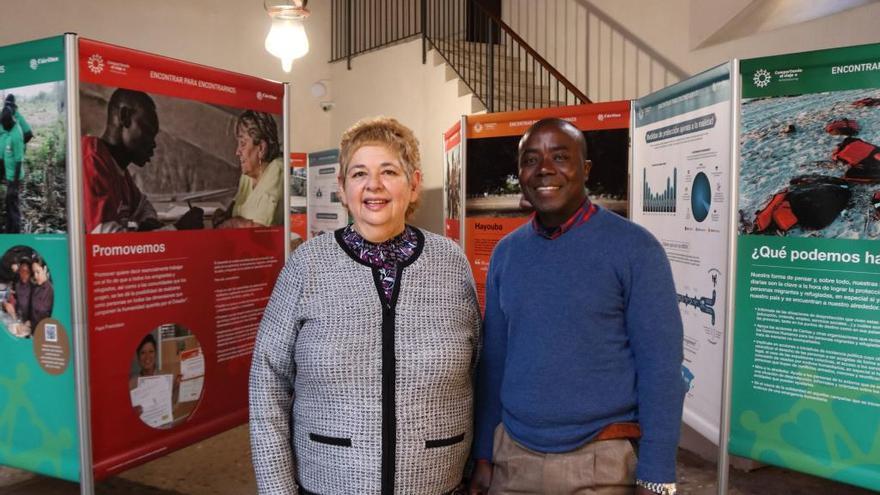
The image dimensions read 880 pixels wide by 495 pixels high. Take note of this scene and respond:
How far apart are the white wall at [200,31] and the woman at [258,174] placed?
200 inches

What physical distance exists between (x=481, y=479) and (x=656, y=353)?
0.59 m

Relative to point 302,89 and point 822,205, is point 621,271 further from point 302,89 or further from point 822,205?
point 302,89

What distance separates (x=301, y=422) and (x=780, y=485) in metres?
3.05

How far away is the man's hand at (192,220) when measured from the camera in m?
2.85

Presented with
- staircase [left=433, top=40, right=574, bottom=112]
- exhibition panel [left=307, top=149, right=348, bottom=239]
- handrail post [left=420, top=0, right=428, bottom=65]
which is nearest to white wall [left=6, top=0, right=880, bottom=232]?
handrail post [left=420, top=0, right=428, bottom=65]

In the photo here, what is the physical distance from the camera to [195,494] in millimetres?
3537

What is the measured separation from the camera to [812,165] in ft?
8.43

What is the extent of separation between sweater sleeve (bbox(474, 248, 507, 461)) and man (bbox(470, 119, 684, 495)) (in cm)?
8

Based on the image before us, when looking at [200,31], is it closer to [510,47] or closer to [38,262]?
[510,47]

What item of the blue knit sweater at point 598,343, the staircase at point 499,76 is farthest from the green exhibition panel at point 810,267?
the staircase at point 499,76

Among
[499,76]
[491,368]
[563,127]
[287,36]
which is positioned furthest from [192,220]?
[499,76]

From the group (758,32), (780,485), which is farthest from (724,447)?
(758,32)

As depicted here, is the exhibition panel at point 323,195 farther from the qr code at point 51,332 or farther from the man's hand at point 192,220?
the qr code at point 51,332

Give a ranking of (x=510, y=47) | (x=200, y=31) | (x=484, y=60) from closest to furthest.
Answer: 1. (x=200, y=31)
2. (x=484, y=60)
3. (x=510, y=47)
